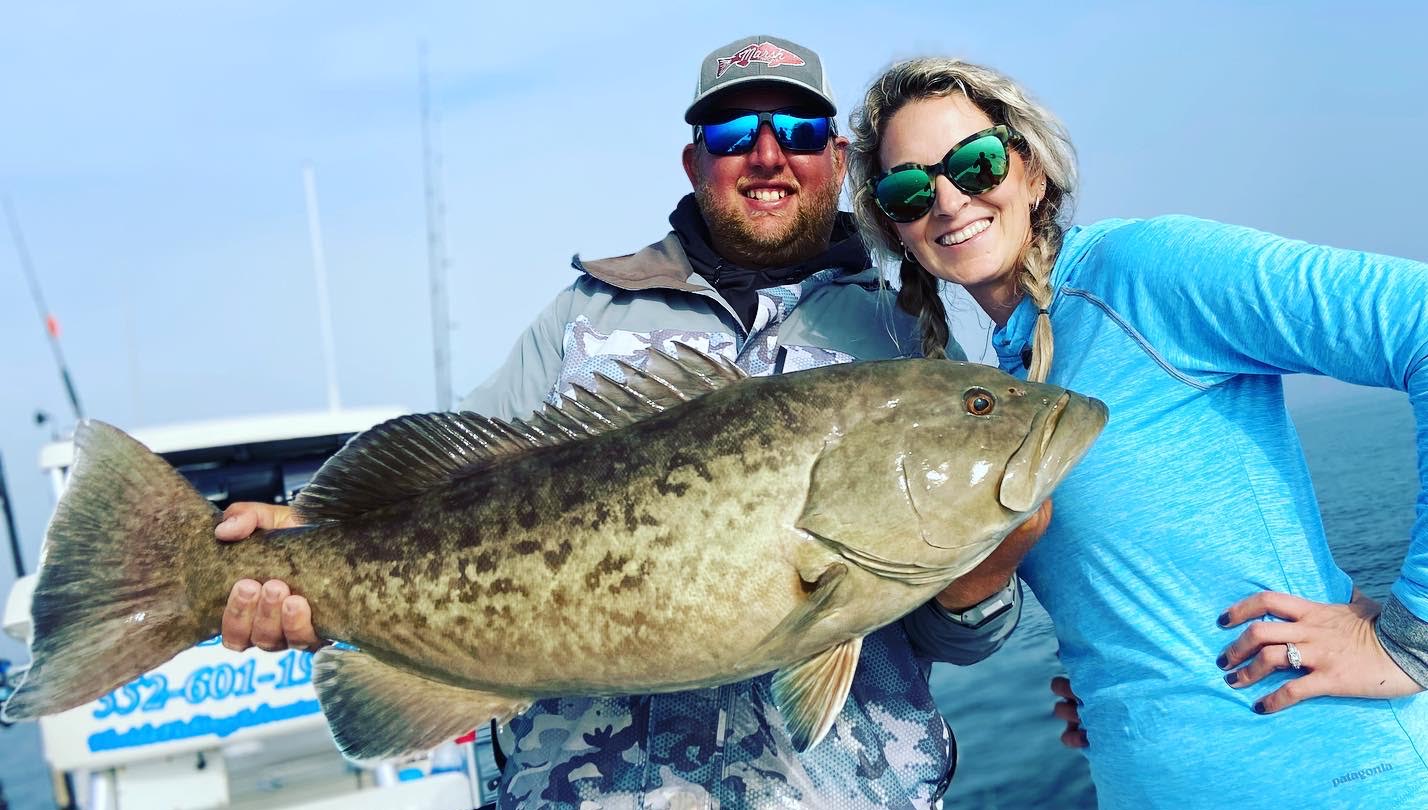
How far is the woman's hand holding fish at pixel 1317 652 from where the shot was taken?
2191 mm

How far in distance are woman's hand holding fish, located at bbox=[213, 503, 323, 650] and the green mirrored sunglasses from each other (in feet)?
6.63

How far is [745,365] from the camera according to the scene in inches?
132

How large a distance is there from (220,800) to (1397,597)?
6.62 metres

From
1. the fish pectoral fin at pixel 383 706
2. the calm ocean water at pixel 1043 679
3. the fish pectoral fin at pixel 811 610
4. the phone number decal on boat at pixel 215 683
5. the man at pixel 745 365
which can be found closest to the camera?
the fish pectoral fin at pixel 811 610

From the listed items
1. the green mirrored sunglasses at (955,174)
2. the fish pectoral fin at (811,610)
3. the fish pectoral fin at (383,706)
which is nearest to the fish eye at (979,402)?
the fish pectoral fin at (811,610)

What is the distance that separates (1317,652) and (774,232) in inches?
89.7

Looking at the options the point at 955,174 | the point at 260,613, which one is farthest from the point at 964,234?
the point at 260,613

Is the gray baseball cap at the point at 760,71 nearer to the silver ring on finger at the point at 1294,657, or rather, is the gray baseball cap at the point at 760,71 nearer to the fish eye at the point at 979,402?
the fish eye at the point at 979,402

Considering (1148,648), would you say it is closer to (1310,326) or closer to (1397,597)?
(1397,597)

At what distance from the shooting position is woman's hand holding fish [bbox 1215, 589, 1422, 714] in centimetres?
219

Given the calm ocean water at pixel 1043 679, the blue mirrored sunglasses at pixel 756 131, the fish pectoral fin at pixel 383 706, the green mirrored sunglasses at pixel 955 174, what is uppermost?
the blue mirrored sunglasses at pixel 756 131

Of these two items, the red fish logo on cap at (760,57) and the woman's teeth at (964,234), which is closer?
the woman's teeth at (964,234)

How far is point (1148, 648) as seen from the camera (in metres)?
2.43

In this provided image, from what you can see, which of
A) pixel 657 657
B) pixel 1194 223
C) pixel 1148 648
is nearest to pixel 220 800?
pixel 657 657
